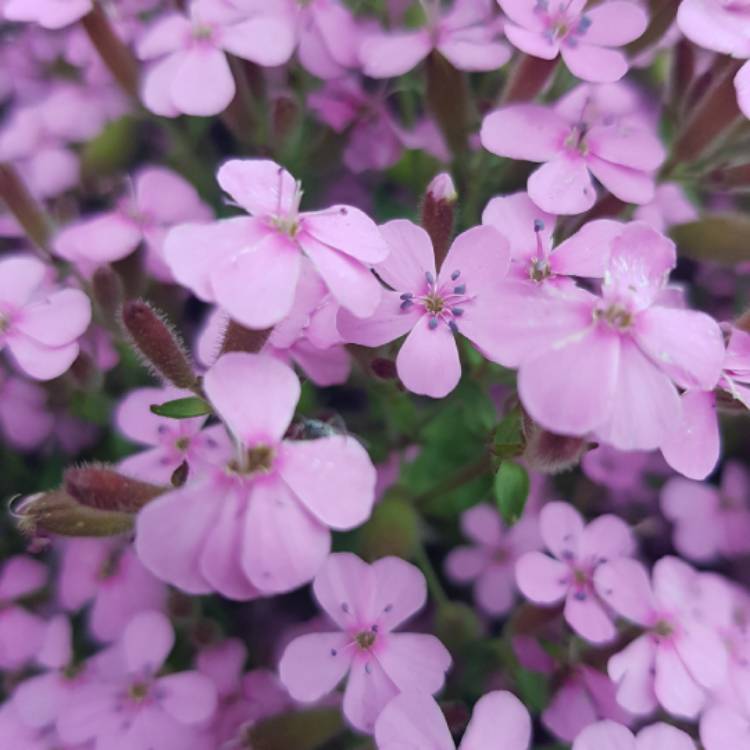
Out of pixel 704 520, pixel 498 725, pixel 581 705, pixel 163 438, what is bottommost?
pixel 704 520

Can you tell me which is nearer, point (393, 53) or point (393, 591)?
point (393, 591)

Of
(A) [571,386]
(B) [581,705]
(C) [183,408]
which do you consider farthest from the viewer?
(B) [581,705]

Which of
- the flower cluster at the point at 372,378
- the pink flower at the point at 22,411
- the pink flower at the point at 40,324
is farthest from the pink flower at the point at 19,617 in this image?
the pink flower at the point at 40,324

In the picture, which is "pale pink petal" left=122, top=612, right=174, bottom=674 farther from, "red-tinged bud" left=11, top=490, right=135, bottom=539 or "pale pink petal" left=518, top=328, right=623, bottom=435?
"pale pink petal" left=518, top=328, right=623, bottom=435

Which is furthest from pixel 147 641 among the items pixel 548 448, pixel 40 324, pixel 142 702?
pixel 548 448

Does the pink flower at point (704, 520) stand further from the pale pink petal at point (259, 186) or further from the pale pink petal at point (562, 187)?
the pale pink petal at point (259, 186)

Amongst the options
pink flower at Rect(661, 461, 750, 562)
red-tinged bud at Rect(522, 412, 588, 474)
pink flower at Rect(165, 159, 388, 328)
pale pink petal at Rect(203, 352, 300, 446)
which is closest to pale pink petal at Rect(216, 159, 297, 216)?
pink flower at Rect(165, 159, 388, 328)

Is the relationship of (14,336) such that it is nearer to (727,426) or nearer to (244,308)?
(244,308)

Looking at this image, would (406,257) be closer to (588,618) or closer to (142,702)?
(588,618)
